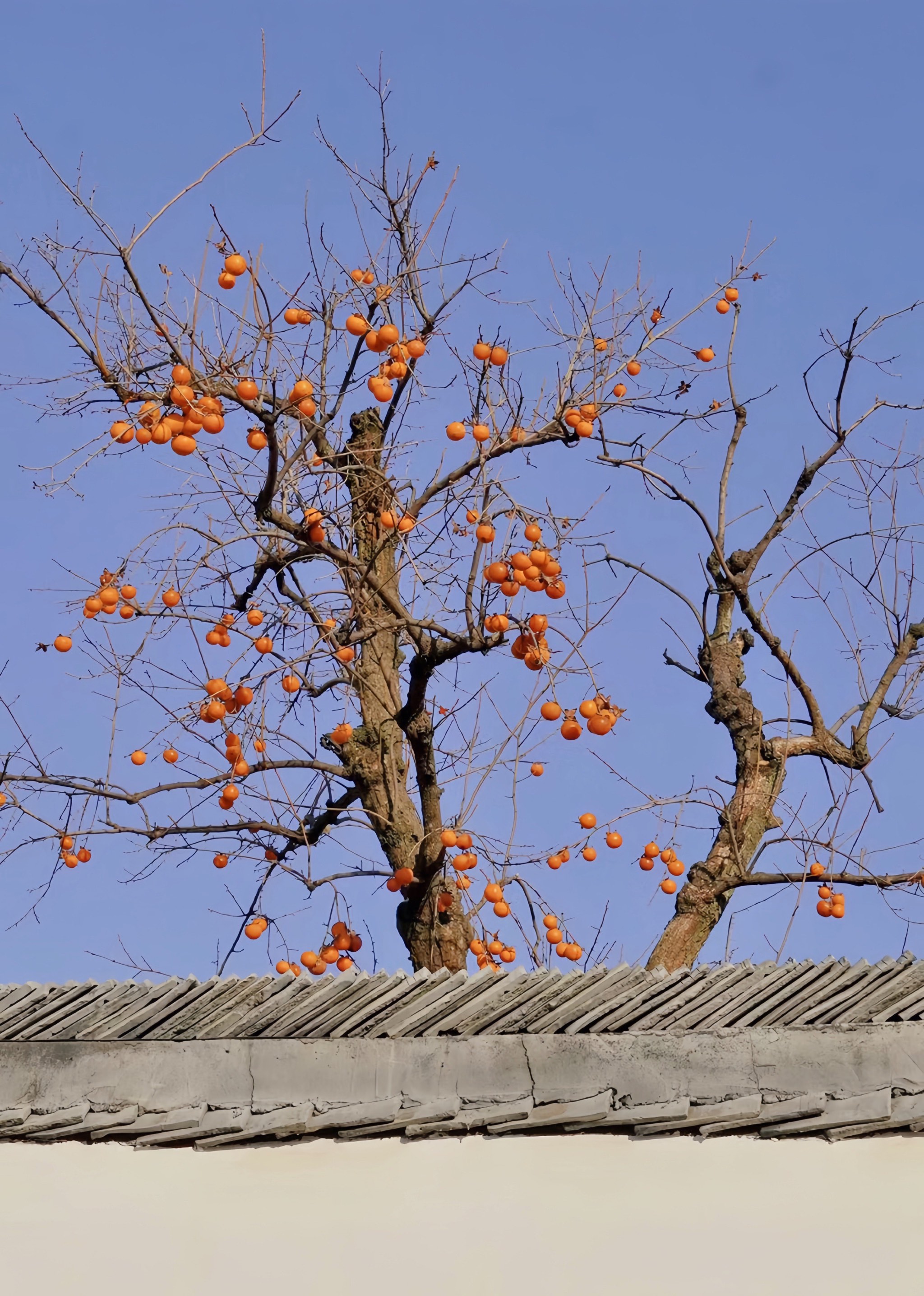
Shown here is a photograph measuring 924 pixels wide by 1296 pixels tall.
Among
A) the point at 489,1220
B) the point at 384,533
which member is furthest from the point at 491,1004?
the point at 384,533

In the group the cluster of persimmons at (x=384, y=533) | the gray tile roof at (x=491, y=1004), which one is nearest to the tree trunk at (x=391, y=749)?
the cluster of persimmons at (x=384, y=533)

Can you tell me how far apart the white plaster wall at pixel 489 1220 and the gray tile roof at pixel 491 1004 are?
379mm

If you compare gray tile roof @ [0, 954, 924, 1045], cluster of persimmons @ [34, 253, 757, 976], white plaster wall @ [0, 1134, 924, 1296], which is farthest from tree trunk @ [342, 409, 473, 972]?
white plaster wall @ [0, 1134, 924, 1296]

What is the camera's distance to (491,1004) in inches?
154

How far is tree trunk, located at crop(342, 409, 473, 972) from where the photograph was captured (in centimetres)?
677

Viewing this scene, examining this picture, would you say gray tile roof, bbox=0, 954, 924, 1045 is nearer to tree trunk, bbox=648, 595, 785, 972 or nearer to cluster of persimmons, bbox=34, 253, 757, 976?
cluster of persimmons, bbox=34, 253, 757, 976

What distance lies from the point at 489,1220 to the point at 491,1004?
0.70 m

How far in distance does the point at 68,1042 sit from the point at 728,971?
2067 millimetres

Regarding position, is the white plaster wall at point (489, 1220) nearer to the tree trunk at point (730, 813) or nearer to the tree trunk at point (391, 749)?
the tree trunk at point (391, 749)

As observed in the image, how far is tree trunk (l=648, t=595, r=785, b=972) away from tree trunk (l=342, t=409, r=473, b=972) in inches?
51.0

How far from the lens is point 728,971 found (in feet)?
13.3

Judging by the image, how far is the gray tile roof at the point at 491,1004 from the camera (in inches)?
Answer: 148

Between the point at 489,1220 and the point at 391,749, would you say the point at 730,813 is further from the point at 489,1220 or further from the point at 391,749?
the point at 489,1220

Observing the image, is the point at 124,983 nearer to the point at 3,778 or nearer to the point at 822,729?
the point at 3,778
